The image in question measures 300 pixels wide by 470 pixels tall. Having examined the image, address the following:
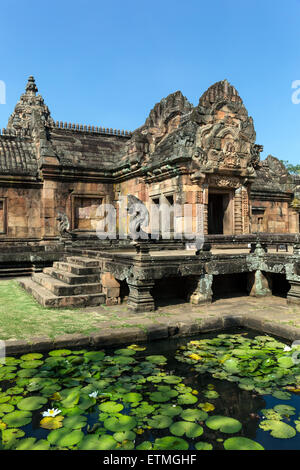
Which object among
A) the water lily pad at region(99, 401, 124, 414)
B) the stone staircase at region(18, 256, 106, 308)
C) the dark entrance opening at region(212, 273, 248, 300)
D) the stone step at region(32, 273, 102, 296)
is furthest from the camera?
the dark entrance opening at region(212, 273, 248, 300)

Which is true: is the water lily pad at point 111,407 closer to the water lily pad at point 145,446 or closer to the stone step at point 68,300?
the water lily pad at point 145,446

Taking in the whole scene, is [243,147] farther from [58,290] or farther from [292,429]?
[292,429]

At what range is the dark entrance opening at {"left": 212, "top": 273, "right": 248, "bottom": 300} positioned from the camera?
26.3 ft

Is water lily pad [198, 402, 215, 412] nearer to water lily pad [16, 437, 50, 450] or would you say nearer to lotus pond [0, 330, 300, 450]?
lotus pond [0, 330, 300, 450]

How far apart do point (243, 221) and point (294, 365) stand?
28.9 ft

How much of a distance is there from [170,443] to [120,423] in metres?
0.48

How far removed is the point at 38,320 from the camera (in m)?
5.71

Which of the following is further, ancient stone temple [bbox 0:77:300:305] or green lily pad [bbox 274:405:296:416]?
ancient stone temple [bbox 0:77:300:305]

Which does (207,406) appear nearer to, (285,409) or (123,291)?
(285,409)

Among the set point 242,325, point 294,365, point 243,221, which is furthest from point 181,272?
point 243,221

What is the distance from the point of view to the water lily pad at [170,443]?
8.50 feet

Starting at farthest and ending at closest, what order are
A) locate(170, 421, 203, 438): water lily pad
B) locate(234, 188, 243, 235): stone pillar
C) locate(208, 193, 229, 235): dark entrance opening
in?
locate(208, 193, 229, 235): dark entrance opening < locate(234, 188, 243, 235): stone pillar < locate(170, 421, 203, 438): water lily pad

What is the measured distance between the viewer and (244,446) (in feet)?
8.55

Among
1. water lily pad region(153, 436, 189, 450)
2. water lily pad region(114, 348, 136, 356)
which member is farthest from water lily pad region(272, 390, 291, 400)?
water lily pad region(114, 348, 136, 356)
